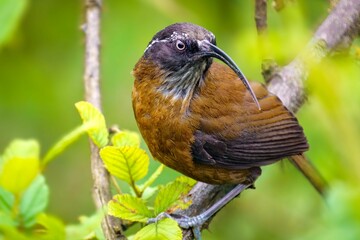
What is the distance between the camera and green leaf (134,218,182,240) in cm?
222

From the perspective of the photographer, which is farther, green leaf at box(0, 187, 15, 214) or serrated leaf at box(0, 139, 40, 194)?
green leaf at box(0, 187, 15, 214)

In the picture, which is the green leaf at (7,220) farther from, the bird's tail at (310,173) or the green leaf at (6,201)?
the bird's tail at (310,173)

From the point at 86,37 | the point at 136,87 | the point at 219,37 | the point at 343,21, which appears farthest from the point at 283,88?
the point at 219,37

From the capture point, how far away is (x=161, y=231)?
2250 mm

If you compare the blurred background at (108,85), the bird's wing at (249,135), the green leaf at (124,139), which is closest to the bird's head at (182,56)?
the bird's wing at (249,135)

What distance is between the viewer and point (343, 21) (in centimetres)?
356

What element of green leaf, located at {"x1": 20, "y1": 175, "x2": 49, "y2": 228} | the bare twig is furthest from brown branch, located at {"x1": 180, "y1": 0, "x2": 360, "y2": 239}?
green leaf, located at {"x1": 20, "y1": 175, "x2": 49, "y2": 228}

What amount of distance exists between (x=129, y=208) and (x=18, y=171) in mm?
955

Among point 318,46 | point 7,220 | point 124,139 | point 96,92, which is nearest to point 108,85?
point 96,92

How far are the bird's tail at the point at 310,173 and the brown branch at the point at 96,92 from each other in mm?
1121

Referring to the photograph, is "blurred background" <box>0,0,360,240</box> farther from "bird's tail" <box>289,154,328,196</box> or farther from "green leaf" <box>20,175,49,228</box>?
"green leaf" <box>20,175,49,228</box>

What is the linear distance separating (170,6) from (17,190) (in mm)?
3172

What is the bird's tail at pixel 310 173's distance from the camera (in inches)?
142

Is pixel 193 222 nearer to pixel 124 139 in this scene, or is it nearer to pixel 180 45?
pixel 124 139
